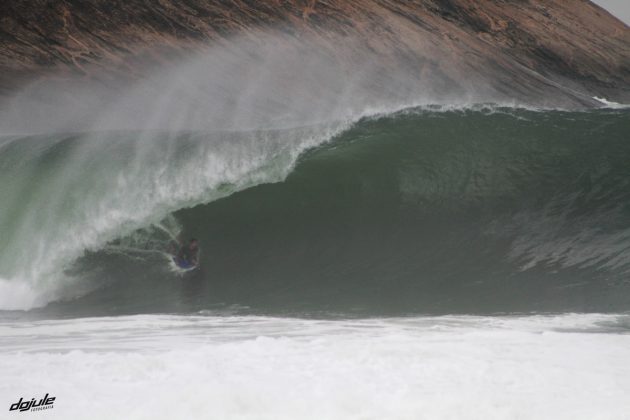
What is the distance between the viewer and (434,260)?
Result: 9.30m

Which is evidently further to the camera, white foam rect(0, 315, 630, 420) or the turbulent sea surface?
the turbulent sea surface

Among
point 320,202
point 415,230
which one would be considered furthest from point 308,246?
point 415,230

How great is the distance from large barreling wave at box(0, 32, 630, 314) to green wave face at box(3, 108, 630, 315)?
1.2 inches

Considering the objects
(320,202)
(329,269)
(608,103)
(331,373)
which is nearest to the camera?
(331,373)

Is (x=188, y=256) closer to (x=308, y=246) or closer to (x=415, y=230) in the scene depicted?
(x=308, y=246)

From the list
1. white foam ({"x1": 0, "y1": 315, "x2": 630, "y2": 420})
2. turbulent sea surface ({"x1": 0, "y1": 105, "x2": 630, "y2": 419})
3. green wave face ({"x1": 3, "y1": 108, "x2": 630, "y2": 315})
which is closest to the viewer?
white foam ({"x1": 0, "y1": 315, "x2": 630, "y2": 420})

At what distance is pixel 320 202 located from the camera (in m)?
10.9

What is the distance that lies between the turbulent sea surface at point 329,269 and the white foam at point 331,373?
0.02 metres

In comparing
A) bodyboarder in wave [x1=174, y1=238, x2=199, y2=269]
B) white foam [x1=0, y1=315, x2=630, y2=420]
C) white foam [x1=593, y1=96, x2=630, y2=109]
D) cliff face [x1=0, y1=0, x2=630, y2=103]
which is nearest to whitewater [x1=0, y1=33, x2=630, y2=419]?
white foam [x1=0, y1=315, x2=630, y2=420]

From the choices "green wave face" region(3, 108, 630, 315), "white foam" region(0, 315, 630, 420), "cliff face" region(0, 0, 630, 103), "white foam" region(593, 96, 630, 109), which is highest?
"cliff face" region(0, 0, 630, 103)

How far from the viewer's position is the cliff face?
50.4 feet

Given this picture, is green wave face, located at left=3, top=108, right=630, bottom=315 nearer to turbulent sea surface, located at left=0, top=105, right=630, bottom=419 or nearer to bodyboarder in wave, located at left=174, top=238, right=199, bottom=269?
turbulent sea surface, located at left=0, top=105, right=630, bottom=419

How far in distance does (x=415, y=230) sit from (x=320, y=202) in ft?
5.34

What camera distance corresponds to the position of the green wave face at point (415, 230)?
8328 mm
